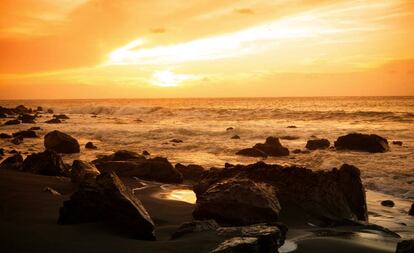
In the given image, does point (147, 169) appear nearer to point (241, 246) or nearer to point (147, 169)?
point (147, 169)

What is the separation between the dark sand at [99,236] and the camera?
493cm

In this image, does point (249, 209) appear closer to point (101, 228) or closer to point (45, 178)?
point (101, 228)

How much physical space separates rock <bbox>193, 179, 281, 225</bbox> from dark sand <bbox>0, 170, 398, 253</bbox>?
0.54m

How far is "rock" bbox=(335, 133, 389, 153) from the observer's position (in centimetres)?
2092

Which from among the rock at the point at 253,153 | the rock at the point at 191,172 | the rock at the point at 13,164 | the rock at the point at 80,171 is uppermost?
the rock at the point at 80,171

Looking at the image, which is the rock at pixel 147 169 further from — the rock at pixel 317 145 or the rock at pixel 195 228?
the rock at pixel 317 145

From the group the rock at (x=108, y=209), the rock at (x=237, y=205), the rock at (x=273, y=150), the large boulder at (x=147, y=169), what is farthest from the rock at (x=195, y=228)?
the rock at (x=273, y=150)

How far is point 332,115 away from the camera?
2173 inches

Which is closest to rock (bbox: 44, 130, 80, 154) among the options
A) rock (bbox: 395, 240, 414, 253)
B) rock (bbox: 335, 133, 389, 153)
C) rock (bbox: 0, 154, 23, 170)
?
Answer: rock (bbox: 0, 154, 23, 170)

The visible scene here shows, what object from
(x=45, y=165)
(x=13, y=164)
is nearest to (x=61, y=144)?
(x=13, y=164)

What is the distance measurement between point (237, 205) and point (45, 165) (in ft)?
25.9

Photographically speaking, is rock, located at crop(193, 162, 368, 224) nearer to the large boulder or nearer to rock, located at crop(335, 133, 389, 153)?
the large boulder

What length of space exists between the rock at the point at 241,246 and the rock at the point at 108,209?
1630 mm

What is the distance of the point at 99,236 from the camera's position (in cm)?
534
